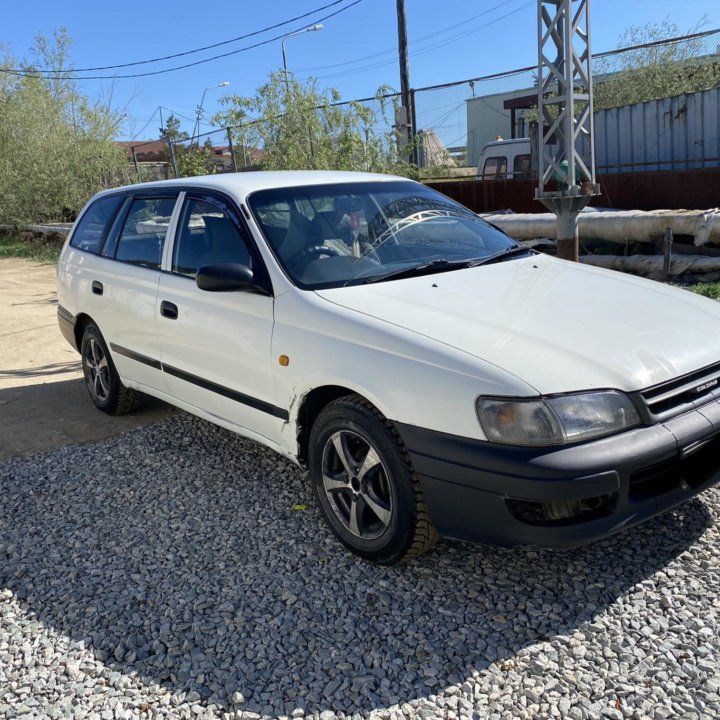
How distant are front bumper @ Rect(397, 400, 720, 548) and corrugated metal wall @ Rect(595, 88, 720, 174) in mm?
8531

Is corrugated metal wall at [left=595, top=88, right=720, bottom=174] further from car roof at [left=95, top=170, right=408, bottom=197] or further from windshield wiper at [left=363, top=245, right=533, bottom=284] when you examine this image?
windshield wiper at [left=363, top=245, right=533, bottom=284]

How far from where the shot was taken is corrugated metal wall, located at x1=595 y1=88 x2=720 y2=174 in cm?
1005

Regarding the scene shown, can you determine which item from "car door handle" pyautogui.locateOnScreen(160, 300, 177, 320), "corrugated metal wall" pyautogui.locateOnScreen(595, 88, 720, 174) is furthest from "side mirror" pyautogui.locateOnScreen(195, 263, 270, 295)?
"corrugated metal wall" pyautogui.locateOnScreen(595, 88, 720, 174)

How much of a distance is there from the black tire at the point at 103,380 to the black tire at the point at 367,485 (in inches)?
94.2

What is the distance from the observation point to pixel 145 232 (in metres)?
4.70

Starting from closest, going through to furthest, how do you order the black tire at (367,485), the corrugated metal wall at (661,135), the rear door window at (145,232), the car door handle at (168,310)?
1. the black tire at (367,485)
2. the car door handle at (168,310)
3. the rear door window at (145,232)
4. the corrugated metal wall at (661,135)

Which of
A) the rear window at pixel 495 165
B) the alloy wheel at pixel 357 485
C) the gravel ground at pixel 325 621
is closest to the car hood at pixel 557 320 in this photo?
the alloy wheel at pixel 357 485

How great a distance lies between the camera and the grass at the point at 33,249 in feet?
56.5

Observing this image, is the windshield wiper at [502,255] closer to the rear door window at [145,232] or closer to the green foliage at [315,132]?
the rear door window at [145,232]

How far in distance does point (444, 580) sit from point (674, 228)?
6700 millimetres

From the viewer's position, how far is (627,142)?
11.2 metres

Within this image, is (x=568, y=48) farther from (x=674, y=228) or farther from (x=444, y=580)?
(x=444, y=580)

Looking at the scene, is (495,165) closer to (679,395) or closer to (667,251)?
(667,251)

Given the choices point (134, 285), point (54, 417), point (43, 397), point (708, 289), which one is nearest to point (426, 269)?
point (134, 285)
